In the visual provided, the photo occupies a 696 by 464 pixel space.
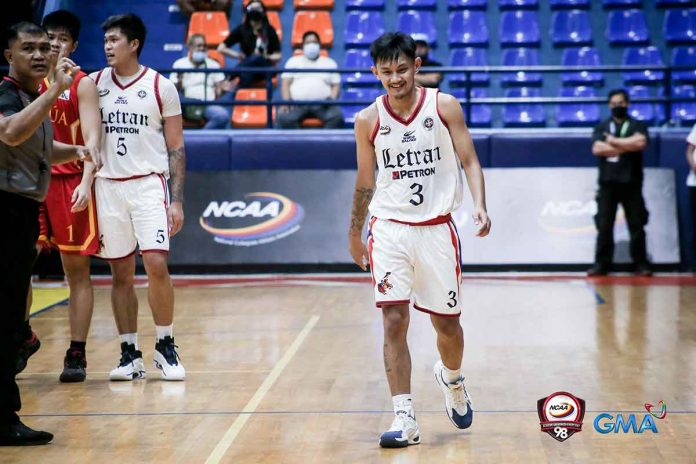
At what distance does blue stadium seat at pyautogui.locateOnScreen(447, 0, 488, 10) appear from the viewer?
1686 cm

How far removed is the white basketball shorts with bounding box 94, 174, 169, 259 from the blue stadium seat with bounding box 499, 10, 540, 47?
10450 millimetres

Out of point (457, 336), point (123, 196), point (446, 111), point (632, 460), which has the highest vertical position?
point (446, 111)

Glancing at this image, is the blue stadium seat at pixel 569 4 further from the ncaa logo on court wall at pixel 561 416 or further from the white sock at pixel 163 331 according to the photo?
the ncaa logo on court wall at pixel 561 416

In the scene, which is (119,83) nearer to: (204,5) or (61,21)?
(61,21)

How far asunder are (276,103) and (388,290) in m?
8.14

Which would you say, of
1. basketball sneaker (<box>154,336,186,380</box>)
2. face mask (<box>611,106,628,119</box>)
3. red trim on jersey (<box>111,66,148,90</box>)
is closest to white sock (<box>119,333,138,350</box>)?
basketball sneaker (<box>154,336,186,380</box>)

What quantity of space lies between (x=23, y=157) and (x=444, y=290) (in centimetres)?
211

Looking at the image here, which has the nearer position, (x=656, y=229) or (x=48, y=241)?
(x=48, y=241)

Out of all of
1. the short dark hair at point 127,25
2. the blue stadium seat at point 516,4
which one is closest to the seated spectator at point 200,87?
the blue stadium seat at point 516,4

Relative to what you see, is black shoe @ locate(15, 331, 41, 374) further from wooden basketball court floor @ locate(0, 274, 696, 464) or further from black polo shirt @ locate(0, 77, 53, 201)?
black polo shirt @ locate(0, 77, 53, 201)

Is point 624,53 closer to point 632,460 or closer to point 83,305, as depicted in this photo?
point 83,305

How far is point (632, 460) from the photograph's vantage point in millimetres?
5039

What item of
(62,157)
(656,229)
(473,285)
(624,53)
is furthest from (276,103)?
(62,157)

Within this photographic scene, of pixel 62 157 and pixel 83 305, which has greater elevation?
pixel 62 157
